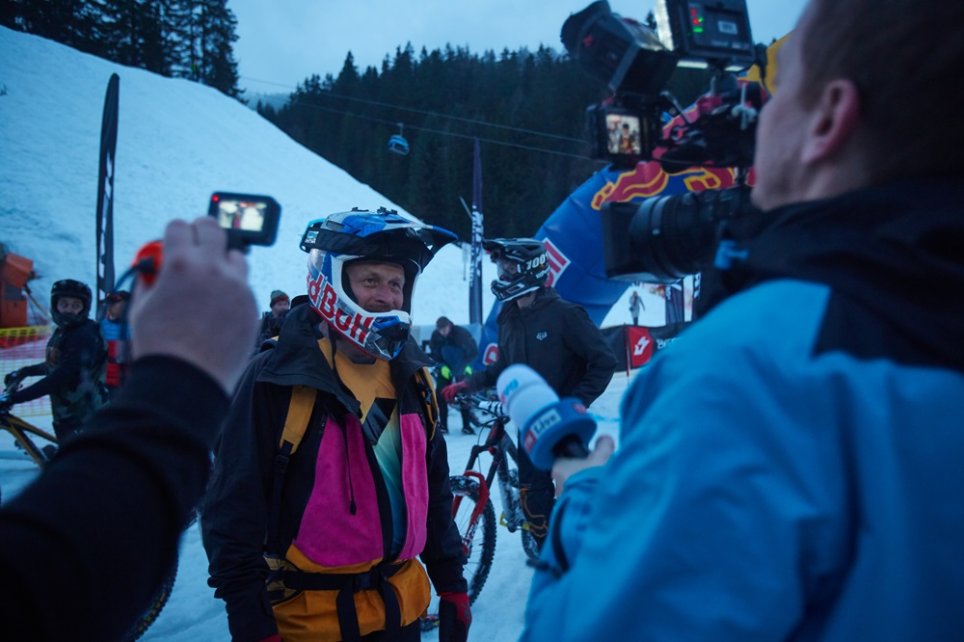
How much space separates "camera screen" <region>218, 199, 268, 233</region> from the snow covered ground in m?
4.30

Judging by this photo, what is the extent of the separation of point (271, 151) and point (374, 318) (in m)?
35.4

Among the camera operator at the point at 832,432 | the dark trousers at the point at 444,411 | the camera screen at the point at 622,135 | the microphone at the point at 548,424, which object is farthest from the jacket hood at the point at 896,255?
the dark trousers at the point at 444,411

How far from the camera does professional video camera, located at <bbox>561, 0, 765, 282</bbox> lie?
161 centimetres

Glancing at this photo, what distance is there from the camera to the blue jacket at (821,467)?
597 millimetres

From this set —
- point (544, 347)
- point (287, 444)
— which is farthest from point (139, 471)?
point (544, 347)

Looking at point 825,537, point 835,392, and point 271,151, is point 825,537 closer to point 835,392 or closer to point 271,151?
point 835,392

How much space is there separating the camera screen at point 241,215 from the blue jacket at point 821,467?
0.74 metres

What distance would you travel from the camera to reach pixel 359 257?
2426 millimetres

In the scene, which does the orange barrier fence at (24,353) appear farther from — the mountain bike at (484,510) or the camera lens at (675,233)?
the camera lens at (675,233)

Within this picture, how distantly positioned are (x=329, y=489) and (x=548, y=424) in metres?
1.21

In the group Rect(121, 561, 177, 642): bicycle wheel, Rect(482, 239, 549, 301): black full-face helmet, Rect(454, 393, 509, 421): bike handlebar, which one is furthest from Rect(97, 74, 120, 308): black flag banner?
Rect(482, 239, 549, 301): black full-face helmet

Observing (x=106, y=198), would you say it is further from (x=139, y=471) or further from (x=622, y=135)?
(x=139, y=471)

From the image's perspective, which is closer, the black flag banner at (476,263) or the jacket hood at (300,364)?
the jacket hood at (300,364)

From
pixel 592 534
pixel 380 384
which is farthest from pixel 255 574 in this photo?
pixel 592 534
